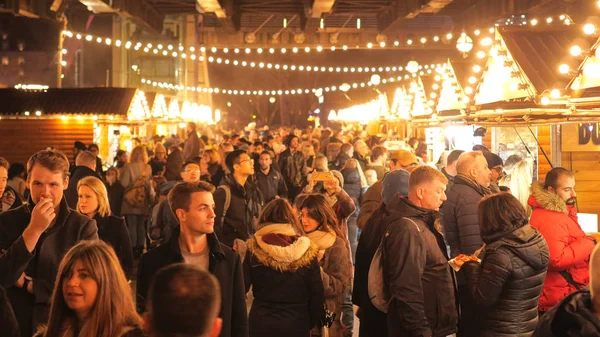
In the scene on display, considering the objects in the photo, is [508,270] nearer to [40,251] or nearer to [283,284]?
[283,284]

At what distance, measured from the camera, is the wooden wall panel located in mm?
22531

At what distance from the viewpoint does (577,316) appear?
2918 millimetres

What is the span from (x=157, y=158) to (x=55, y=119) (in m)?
8.24

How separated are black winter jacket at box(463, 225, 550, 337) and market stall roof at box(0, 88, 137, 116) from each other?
667 inches

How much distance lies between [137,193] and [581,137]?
22.6 ft

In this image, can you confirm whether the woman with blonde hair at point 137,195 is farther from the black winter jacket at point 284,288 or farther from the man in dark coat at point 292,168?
the black winter jacket at point 284,288

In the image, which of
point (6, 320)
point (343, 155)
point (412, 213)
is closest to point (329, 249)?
point (412, 213)

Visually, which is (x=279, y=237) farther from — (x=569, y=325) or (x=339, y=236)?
(x=569, y=325)

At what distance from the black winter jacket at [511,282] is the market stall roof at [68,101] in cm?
1694

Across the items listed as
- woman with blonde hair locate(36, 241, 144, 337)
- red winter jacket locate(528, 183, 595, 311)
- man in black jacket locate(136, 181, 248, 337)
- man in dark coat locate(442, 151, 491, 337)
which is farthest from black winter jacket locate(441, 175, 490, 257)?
woman with blonde hair locate(36, 241, 144, 337)

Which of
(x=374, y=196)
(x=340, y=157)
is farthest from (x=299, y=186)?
(x=374, y=196)

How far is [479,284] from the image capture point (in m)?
5.27

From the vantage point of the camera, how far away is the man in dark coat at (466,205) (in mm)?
6961

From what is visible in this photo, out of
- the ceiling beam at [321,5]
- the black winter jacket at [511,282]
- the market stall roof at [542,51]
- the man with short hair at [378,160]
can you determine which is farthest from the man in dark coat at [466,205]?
the ceiling beam at [321,5]
